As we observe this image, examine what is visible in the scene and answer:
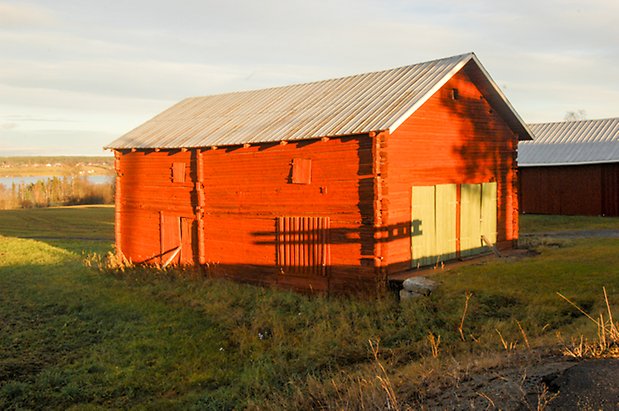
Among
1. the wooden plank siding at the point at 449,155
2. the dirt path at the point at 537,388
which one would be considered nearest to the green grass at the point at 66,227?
the wooden plank siding at the point at 449,155

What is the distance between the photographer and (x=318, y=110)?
20156mm

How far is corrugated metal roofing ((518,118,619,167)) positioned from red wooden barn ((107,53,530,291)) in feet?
47.2

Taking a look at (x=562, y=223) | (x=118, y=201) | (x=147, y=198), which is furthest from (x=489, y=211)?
(x=118, y=201)

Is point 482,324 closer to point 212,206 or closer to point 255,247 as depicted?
point 255,247

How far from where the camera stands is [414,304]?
1456 cm

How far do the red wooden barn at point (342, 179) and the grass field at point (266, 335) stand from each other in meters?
1.38

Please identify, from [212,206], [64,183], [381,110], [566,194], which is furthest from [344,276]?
[64,183]

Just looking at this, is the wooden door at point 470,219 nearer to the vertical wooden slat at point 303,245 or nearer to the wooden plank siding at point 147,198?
the vertical wooden slat at point 303,245

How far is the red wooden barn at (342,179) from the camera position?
675 inches

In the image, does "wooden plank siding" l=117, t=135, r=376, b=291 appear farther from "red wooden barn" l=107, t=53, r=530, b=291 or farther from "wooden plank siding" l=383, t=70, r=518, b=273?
"wooden plank siding" l=383, t=70, r=518, b=273

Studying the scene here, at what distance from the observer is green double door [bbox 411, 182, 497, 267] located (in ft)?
59.5

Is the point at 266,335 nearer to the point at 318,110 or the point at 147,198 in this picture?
the point at 318,110

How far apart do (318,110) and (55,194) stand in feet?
253

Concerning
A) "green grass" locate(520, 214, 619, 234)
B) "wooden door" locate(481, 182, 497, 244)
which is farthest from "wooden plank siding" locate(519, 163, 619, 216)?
"wooden door" locate(481, 182, 497, 244)
